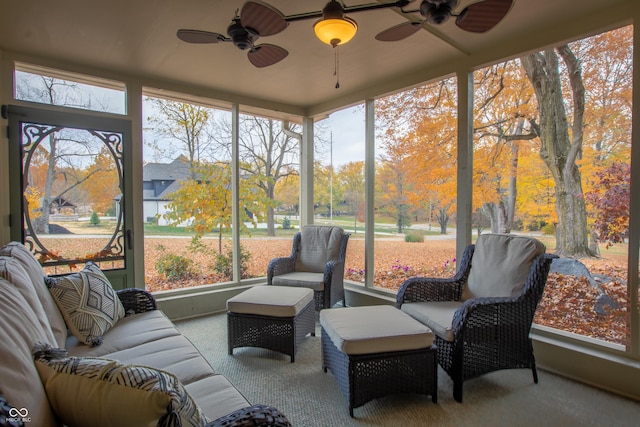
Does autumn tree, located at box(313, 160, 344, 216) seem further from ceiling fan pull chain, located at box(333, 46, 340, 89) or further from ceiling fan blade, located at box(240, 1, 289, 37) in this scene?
ceiling fan blade, located at box(240, 1, 289, 37)

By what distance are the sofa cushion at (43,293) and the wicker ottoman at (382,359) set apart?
1.56 metres

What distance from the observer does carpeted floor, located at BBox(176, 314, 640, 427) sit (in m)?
1.93

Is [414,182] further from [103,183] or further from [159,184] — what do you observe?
[103,183]

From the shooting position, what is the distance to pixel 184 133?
425 centimetres

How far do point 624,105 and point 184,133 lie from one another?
4.68 m

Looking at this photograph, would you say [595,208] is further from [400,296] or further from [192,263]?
[192,263]

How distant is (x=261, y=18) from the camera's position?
1.83m

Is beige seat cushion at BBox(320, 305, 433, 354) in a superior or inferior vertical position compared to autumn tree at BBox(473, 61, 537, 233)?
inferior

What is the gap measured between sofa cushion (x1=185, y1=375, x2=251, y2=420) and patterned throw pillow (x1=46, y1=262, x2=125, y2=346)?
87 centimetres

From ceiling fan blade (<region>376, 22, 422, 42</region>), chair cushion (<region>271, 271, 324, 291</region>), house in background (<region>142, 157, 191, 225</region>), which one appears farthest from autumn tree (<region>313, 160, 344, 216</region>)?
ceiling fan blade (<region>376, 22, 422, 42</region>)

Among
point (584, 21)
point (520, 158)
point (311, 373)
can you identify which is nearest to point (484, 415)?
point (311, 373)

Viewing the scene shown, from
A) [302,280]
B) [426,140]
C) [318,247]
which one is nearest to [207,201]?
[318,247]

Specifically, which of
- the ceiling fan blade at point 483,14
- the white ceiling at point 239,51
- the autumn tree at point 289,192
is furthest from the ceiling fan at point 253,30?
the autumn tree at point 289,192

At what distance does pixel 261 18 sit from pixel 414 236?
3393 mm
